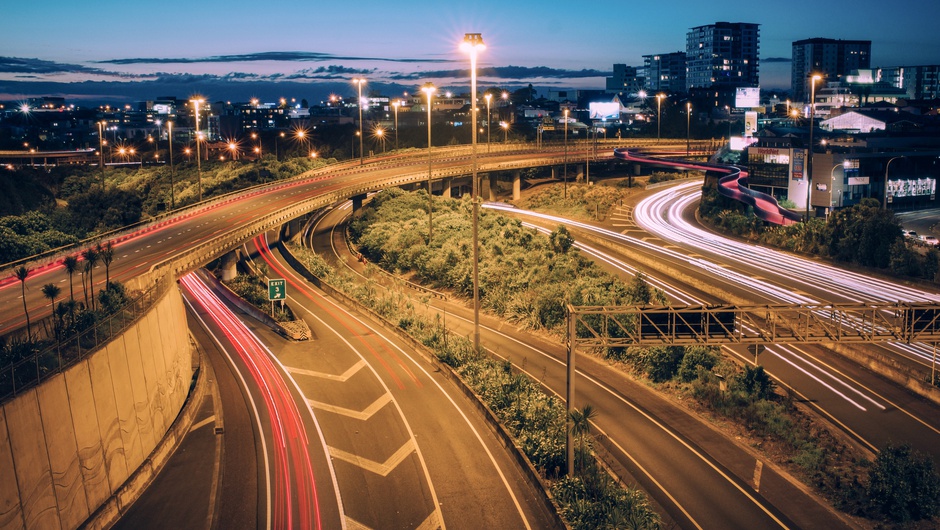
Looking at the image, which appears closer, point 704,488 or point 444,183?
point 704,488

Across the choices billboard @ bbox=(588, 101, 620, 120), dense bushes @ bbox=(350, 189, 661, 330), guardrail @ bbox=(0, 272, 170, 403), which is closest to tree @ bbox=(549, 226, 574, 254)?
dense bushes @ bbox=(350, 189, 661, 330)

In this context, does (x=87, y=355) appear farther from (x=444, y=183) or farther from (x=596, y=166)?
(x=596, y=166)

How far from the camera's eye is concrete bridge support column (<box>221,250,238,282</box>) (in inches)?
2076

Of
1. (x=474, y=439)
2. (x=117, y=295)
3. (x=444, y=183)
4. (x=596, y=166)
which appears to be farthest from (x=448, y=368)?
(x=596, y=166)

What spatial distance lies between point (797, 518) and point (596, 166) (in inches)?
3179

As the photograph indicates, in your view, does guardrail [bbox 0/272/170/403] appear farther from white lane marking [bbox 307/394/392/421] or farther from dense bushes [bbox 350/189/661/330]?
dense bushes [bbox 350/189/661/330]

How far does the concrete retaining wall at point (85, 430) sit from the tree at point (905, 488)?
22.7m

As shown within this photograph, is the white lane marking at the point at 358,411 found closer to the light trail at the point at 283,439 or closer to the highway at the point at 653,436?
the light trail at the point at 283,439

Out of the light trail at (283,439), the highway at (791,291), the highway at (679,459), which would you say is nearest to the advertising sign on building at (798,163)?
the highway at (791,291)

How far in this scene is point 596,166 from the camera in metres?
100

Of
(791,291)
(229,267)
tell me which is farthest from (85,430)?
(791,291)

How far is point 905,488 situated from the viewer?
2256 cm

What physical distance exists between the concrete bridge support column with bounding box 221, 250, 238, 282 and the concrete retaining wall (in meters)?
24.6

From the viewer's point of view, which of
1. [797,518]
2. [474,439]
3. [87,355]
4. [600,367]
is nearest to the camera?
[87,355]
